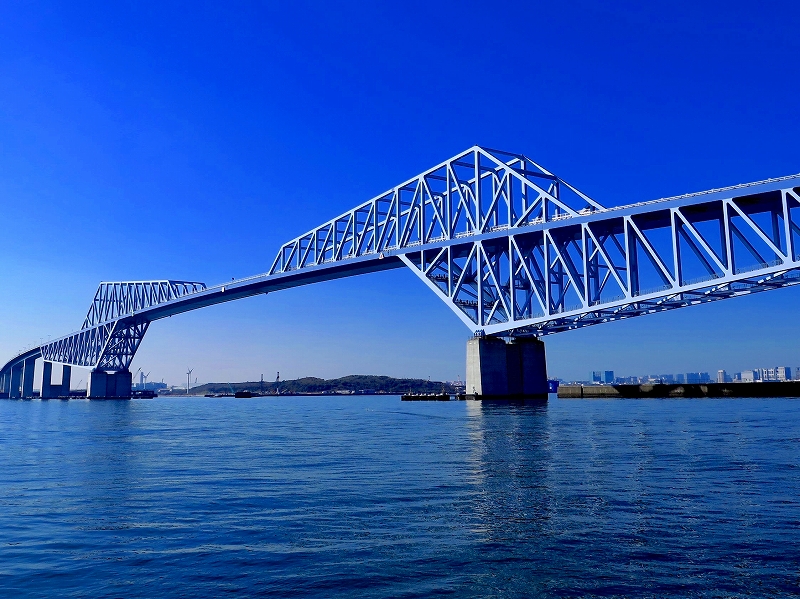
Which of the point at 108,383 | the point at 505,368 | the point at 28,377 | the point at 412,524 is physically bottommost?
the point at 412,524

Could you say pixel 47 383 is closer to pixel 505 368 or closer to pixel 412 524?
pixel 505 368

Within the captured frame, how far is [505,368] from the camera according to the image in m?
80.3

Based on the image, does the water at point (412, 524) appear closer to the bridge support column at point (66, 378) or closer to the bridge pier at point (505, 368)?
the bridge pier at point (505, 368)

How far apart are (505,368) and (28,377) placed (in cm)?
16494

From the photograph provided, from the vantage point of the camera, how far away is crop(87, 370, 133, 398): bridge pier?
6142 inches

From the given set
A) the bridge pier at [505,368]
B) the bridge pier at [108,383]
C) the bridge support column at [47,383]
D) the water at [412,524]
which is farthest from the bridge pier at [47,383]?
the water at [412,524]

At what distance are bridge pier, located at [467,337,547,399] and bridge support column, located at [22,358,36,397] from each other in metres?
159

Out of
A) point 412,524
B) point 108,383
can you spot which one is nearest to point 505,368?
point 412,524

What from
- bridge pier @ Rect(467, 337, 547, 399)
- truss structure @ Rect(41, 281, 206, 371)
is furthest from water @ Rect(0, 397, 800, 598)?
truss structure @ Rect(41, 281, 206, 371)

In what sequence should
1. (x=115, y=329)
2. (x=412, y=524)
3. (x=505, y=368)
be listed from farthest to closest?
(x=115, y=329), (x=505, y=368), (x=412, y=524)

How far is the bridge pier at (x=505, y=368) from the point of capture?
259 feet

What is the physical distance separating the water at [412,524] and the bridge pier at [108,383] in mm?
141638

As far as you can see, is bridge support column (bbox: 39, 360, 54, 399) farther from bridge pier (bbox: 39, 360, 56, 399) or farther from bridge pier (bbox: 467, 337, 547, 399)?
bridge pier (bbox: 467, 337, 547, 399)

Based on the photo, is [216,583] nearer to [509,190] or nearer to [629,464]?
[629,464]
